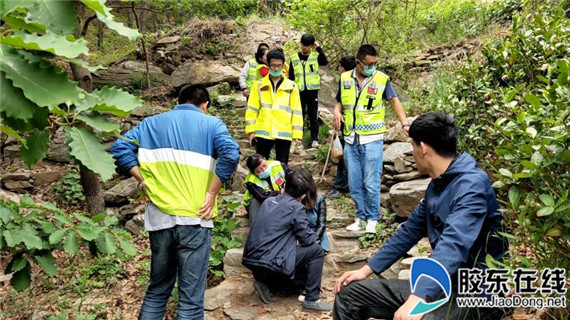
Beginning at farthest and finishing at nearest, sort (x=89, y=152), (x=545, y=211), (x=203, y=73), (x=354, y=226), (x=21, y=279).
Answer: (x=203, y=73), (x=354, y=226), (x=21, y=279), (x=545, y=211), (x=89, y=152)

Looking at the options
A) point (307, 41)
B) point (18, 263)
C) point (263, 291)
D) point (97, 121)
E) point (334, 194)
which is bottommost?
point (263, 291)

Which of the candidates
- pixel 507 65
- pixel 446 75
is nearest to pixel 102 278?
pixel 507 65

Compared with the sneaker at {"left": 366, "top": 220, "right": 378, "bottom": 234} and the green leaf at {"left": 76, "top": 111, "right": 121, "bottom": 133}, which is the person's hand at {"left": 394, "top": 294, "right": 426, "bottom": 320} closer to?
the green leaf at {"left": 76, "top": 111, "right": 121, "bottom": 133}

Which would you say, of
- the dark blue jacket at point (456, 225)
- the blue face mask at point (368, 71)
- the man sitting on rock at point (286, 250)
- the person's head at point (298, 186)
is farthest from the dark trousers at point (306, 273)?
the blue face mask at point (368, 71)

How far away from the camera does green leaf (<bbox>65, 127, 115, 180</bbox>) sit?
1351 mm

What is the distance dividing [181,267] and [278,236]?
3.54 ft

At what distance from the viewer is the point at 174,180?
3250mm

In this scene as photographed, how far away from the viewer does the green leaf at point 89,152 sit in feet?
4.43

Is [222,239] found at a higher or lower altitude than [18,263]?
lower

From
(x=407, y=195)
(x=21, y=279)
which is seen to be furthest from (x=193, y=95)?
(x=407, y=195)

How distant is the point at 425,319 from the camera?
7.41 ft

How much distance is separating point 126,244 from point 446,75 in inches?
235

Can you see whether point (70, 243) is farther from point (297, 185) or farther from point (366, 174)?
point (366, 174)

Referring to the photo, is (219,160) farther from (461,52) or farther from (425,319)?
(461,52)
